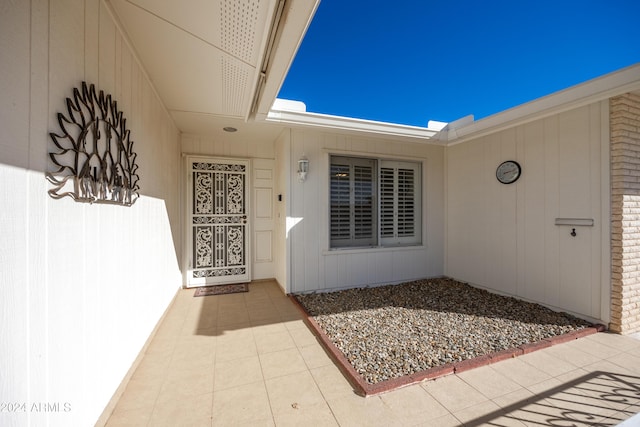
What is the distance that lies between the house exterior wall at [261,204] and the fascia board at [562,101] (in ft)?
11.2

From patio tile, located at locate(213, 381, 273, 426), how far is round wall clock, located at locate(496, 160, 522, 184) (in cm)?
413

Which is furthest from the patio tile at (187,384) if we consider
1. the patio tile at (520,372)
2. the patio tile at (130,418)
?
the patio tile at (520,372)

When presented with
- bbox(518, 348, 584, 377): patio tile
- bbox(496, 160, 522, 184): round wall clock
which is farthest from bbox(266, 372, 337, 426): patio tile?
bbox(496, 160, 522, 184): round wall clock

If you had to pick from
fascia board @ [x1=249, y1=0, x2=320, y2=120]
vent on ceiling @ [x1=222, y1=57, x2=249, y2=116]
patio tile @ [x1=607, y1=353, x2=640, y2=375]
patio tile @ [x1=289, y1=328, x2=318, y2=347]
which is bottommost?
patio tile @ [x1=607, y1=353, x2=640, y2=375]

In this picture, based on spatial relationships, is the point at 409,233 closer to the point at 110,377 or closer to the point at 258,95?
the point at 258,95

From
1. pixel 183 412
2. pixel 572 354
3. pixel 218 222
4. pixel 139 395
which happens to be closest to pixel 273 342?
pixel 183 412

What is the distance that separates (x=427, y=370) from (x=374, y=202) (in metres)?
2.75

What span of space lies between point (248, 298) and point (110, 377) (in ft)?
6.91

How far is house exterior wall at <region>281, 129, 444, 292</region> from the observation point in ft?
12.5

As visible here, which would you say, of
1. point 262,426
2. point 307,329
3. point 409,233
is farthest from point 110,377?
point 409,233

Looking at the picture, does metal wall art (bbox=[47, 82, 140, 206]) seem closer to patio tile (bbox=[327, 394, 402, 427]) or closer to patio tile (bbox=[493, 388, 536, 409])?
patio tile (bbox=[327, 394, 402, 427])

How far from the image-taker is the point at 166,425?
1515 mm

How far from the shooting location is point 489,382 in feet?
6.25

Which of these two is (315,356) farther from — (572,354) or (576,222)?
(576,222)
